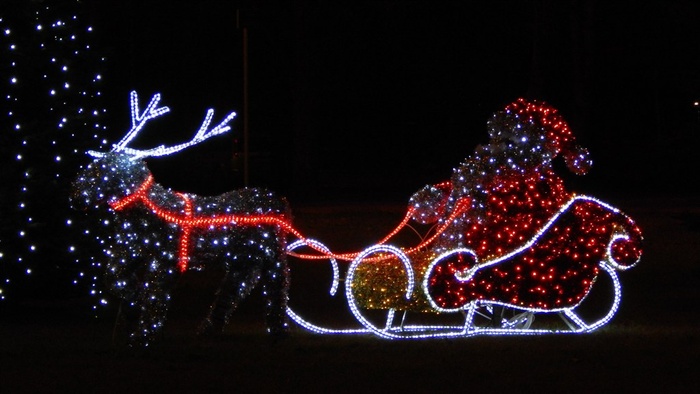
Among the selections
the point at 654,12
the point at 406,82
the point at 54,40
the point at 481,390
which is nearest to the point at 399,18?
the point at 406,82

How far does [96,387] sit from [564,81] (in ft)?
81.2

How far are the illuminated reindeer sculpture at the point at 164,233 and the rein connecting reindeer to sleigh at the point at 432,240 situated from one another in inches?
0.4

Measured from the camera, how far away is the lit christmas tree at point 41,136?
1041 cm

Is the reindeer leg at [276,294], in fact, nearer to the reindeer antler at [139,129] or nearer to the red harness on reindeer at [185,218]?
the red harness on reindeer at [185,218]

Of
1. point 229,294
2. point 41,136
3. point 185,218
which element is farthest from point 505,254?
point 41,136

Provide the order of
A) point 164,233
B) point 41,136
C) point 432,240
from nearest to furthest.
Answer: point 164,233
point 432,240
point 41,136

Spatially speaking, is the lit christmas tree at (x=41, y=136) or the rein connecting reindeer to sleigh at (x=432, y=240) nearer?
the rein connecting reindeer to sleigh at (x=432, y=240)

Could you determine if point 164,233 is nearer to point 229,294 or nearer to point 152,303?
point 152,303

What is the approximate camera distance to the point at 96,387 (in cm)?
767

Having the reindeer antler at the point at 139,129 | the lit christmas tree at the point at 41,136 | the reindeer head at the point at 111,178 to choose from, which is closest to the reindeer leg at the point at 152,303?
the reindeer head at the point at 111,178

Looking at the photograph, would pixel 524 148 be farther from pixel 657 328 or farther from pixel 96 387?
pixel 96 387

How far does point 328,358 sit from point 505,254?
1683 millimetres

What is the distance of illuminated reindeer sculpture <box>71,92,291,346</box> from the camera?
8.64 meters

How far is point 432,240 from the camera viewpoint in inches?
376
